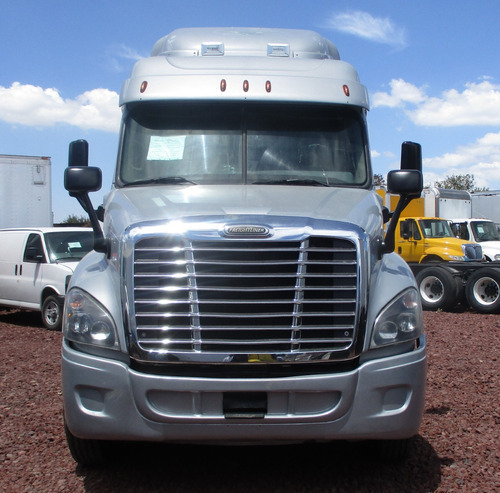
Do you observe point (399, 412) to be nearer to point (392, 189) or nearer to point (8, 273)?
point (392, 189)

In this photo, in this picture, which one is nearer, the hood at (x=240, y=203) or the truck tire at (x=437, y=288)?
the hood at (x=240, y=203)

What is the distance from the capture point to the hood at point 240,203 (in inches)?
156

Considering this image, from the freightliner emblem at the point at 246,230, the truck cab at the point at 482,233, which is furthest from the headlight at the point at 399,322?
the truck cab at the point at 482,233

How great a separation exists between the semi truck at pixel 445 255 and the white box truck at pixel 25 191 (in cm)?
803

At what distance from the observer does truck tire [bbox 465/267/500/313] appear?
14023 mm

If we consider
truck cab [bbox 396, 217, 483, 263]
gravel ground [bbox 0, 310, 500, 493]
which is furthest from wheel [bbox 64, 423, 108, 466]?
truck cab [bbox 396, 217, 483, 263]

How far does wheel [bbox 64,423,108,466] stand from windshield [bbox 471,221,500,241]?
705 inches

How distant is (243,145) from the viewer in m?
5.11

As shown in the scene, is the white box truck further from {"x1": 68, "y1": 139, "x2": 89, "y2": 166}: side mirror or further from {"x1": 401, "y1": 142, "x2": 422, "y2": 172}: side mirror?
{"x1": 401, "y1": 142, "x2": 422, "y2": 172}: side mirror

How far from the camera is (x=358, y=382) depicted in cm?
368

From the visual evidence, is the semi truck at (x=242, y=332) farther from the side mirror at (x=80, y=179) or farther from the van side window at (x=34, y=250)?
the van side window at (x=34, y=250)

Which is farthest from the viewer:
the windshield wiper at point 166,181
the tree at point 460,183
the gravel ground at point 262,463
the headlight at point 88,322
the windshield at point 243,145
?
the tree at point 460,183

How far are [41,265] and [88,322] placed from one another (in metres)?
8.45

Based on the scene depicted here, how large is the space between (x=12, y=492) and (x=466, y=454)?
3094 millimetres
